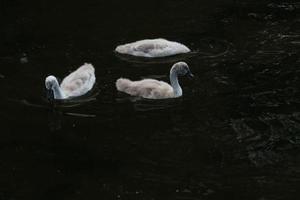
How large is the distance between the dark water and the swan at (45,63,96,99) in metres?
0.20

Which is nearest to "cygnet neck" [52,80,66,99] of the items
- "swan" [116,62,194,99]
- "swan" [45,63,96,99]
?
"swan" [45,63,96,99]

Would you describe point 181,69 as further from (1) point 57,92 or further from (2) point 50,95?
(2) point 50,95

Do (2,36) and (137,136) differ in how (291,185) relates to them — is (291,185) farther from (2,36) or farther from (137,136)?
(2,36)

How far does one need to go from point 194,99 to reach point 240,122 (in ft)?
3.99

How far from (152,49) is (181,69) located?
136 centimetres

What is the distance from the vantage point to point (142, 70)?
13.6 meters

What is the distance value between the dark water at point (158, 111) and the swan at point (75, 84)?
0.66 ft

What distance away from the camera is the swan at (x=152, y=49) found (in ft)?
45.8

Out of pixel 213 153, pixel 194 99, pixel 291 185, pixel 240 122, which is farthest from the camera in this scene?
pixel 194 99

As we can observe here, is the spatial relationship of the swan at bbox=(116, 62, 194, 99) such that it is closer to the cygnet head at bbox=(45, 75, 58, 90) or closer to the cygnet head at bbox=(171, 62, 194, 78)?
the cygnet head at bbox=(171, 62, 194, 78)

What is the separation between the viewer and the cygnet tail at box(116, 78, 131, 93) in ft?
40.9

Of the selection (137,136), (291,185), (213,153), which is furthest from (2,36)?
(291,185)

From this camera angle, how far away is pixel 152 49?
13961 millimetres

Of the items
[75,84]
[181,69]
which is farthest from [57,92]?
[181,69]
